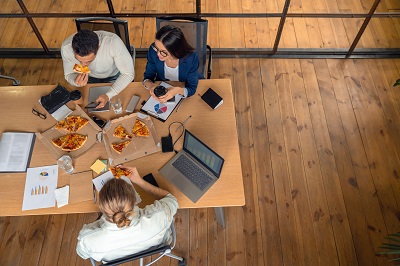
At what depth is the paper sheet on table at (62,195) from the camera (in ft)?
6.39

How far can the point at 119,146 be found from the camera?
6.95 ft

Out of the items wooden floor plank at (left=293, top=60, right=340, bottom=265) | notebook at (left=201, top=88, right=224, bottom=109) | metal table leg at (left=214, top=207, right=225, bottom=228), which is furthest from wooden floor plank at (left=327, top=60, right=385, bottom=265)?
notebook at (left=201, top=88, right=224, bottom=109)

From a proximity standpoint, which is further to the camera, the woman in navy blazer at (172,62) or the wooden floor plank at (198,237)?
the wooden floor plank at (198,237)

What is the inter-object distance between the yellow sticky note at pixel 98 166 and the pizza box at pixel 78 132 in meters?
0.13

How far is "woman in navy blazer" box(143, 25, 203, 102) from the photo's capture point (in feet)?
7.16

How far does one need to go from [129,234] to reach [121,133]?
0.70m

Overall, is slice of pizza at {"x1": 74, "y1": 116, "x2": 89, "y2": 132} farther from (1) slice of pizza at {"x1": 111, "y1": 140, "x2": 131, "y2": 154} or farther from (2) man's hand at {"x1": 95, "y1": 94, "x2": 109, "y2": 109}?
(1) slice of pizza at {"x1": 111, "y1": 140, "x2": 131, "y2": 154}

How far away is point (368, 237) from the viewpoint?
271 cm

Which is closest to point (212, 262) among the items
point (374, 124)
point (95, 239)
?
point (95, 239)

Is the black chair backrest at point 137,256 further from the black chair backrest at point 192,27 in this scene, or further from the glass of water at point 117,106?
the black chair backrest at point 192,27

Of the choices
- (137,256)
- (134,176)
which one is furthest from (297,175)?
(137,256)

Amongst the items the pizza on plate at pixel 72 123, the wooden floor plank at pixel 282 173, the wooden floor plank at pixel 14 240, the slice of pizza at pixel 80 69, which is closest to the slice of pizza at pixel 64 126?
the pizza on plate at pixel 72 123

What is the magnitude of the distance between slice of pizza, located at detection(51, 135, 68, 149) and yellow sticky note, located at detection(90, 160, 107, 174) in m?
0.26

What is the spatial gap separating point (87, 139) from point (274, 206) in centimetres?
165
